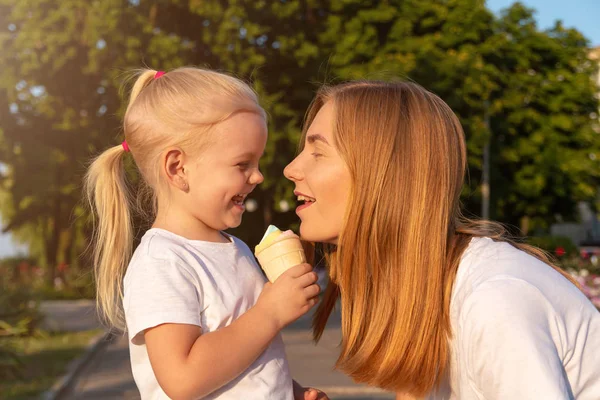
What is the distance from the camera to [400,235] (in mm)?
2637

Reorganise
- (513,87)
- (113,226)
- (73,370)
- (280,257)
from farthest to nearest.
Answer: (513,87) < (73,370) < (113,226) < (280,257)

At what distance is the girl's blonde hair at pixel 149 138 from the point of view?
9.20ft

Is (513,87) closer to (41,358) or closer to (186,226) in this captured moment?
(41,358)

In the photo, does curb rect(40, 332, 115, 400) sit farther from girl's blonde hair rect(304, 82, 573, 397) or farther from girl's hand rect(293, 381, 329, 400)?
girl's blonde hair rect(304, 82, 573, 397)

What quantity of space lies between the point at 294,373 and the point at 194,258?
8.39 m

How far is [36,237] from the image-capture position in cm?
4297

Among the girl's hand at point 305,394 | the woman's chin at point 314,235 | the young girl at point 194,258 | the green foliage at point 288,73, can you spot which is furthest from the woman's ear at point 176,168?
the green foliage at point 288,73

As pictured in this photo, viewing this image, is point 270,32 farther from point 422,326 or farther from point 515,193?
point 422,326

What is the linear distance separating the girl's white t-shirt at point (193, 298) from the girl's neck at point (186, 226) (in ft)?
0.14

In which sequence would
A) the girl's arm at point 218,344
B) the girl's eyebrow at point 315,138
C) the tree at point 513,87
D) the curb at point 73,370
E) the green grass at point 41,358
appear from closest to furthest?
1. the girl's arm at point 218,344
2. the girl's eyebrow at point 315,138
3. the curb at point 73,370
4. the green grass at point 41,358
5. the tree at point 513,87

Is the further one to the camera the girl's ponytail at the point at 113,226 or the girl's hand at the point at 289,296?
the girl's ponytail at the point at 113,226

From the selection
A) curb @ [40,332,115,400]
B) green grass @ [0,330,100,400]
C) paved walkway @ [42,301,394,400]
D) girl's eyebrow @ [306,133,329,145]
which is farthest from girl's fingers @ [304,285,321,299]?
green grass @ [0,330,100,400]

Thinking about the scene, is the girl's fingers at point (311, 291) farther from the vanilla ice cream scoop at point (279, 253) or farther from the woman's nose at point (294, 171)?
the woman's nose at point (294, 171)

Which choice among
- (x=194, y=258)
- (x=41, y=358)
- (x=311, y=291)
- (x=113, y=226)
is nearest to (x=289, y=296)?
(x=311, y=291)
